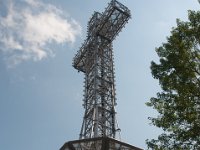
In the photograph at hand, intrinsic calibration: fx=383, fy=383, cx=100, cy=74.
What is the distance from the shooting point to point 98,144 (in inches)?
851

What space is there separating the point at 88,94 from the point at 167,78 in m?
22.1

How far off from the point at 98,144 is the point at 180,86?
7.30 metres

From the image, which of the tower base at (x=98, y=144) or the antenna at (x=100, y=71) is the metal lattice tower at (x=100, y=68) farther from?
the tower base at (x=98, y=144)

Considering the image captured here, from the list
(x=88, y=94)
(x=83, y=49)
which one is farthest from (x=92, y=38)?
(x=88, y=94)

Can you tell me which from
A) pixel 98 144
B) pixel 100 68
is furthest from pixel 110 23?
pixel 98 144

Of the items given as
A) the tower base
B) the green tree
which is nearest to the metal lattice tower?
the tower base

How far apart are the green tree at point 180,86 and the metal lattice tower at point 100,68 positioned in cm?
1516

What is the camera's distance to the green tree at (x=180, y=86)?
610 inches

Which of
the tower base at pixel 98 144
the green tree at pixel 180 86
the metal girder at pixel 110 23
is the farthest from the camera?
the metal girder at pixel 110 23

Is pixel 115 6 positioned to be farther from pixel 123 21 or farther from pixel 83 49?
pixel 83 49

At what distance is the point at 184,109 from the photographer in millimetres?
15742

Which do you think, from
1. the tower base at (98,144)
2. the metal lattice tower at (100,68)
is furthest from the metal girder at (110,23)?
the tower base at (98,144)

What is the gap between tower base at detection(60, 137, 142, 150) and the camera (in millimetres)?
21312

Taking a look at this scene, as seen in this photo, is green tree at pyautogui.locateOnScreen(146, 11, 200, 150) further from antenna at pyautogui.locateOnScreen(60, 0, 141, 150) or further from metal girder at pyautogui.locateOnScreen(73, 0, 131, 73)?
metal girder at pyautogui.locateOnScreen(73, 0, 131, 73)
